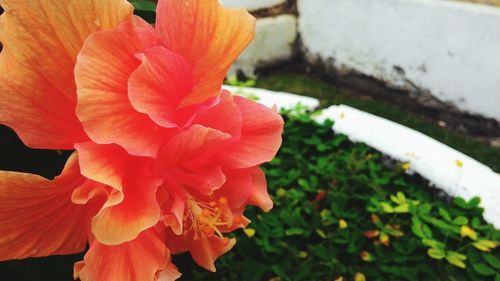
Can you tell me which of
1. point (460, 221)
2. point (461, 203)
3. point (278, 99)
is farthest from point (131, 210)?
point (278, 99)

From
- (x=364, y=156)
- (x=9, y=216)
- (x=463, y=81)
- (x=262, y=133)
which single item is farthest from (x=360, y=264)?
(x=463, y=81)

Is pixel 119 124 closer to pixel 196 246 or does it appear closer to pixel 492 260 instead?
pixel 196 246

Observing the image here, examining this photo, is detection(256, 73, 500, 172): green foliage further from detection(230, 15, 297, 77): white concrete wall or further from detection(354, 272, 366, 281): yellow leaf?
detection(354, 272, 366, 281): yellow leaf

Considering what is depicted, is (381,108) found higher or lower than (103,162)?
Result: lower

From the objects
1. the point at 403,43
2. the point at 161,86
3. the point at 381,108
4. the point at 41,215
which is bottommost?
the point at 381,108

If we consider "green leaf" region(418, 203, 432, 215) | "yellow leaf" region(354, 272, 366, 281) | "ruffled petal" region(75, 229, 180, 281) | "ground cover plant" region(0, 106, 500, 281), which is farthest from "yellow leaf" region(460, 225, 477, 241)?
"ruffled petal" region(75, 229, 180, 281)

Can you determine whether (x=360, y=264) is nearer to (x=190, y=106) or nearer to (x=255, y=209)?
(x=255, y=209)
